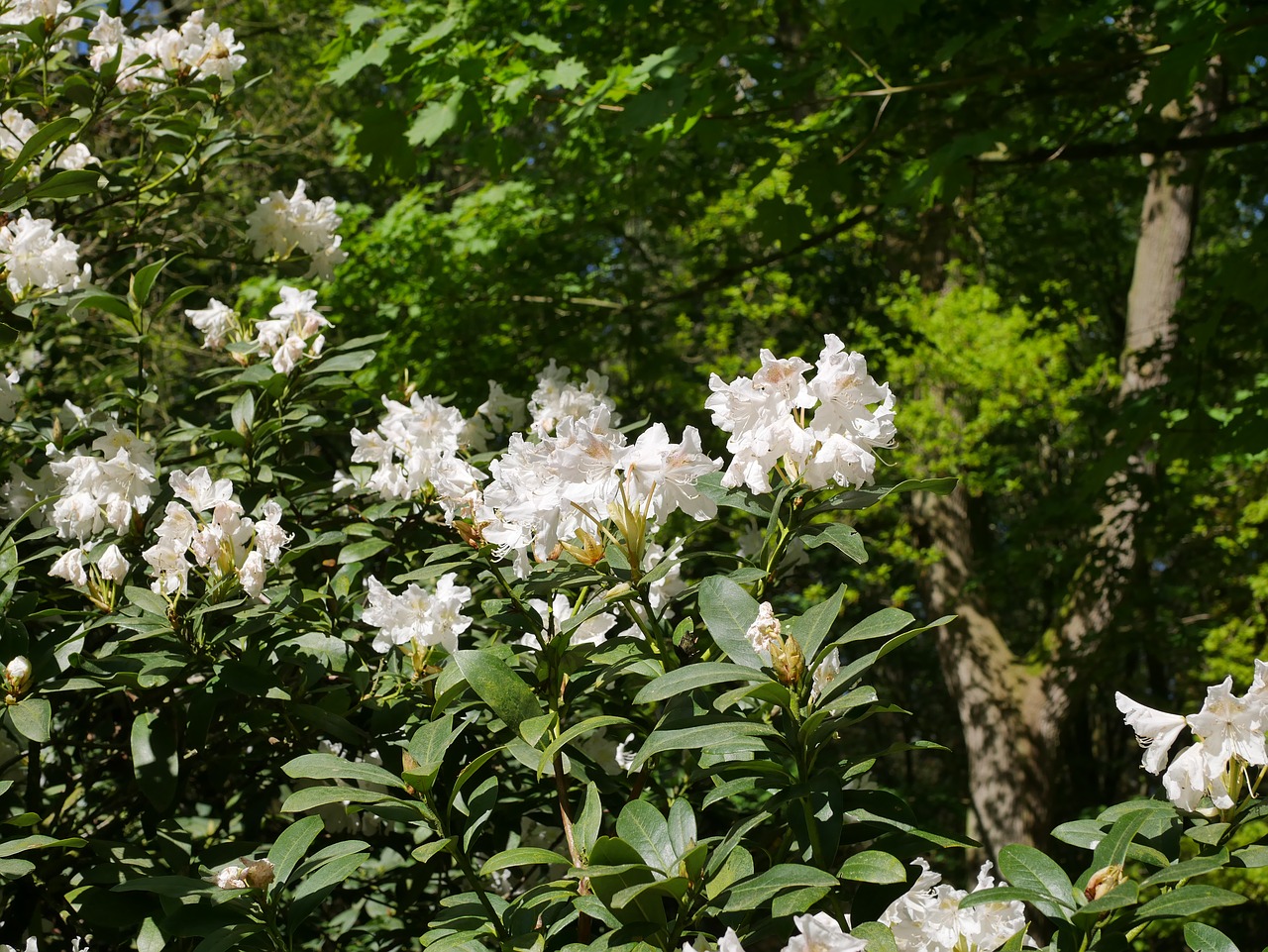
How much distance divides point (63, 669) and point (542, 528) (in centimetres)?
91

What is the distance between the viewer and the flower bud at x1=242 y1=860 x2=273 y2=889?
52.4 inches

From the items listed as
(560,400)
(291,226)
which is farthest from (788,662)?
(291,226)

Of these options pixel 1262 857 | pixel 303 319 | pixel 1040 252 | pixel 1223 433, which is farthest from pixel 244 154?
pixel 1040 252

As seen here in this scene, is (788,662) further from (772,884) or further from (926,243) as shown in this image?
(926,243)

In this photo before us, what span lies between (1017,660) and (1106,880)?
259 inches

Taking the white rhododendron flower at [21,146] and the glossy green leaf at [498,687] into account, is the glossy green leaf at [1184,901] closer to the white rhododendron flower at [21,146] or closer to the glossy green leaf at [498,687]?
the glossy green leaf at [498,687]

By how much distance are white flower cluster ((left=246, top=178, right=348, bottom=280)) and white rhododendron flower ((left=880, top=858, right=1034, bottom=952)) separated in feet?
6.29

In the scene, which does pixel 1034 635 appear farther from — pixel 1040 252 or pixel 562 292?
pixel 562 292

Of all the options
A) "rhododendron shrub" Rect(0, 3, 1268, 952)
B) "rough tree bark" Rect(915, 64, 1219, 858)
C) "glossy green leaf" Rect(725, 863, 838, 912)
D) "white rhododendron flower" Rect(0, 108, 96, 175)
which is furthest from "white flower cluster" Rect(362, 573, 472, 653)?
"rough tree bark" Rect(915, 64, 1219, 858)

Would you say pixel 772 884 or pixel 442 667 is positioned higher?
pixel 772 884

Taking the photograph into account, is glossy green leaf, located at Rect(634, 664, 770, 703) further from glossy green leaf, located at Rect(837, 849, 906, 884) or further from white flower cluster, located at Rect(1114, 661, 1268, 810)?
white flower cluster, located at Rect(1114, 661, 1268, 810)

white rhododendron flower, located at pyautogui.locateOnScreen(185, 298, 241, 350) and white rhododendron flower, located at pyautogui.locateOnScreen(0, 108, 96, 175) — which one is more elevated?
white rhododendron flower, located at pyautogui.locateOnScreen(0, 108, 96, 175)

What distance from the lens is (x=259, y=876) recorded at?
Answer: 1333 mm

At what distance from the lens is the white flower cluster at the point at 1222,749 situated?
3.90ft
